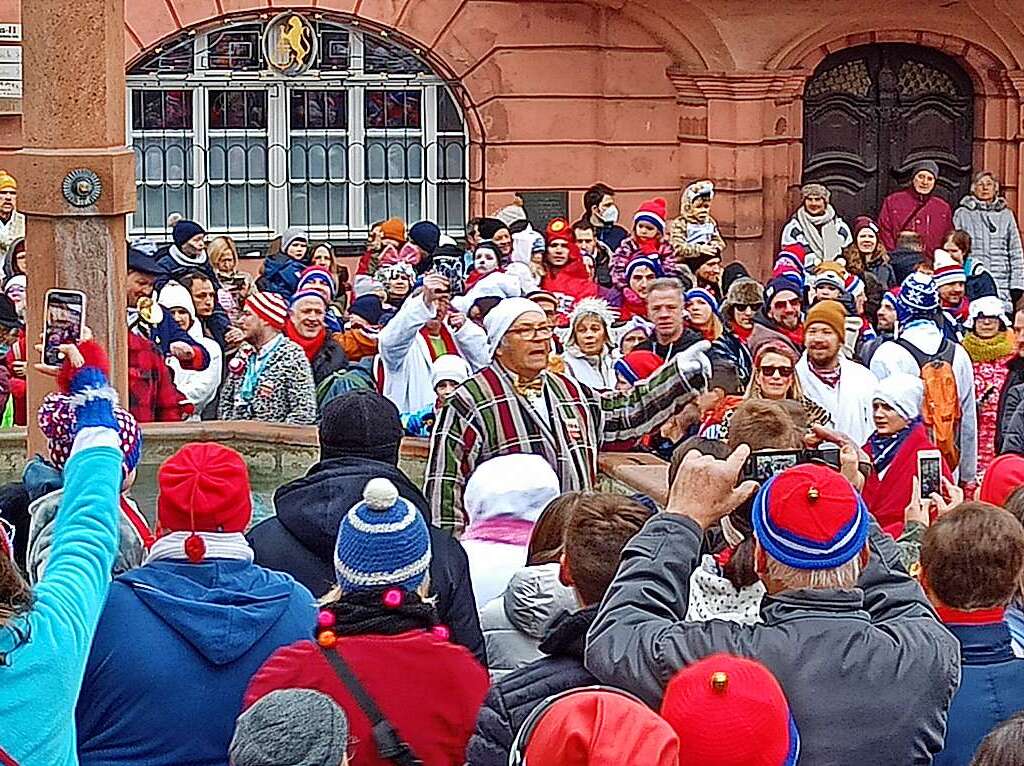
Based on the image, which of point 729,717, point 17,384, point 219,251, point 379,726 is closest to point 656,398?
point 17,384

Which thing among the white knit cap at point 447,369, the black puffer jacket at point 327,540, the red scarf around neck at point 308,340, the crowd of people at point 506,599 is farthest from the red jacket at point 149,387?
the black puffer jacket at point 327,540

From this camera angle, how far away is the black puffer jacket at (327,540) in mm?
4992

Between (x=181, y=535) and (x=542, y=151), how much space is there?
1388 centimetres

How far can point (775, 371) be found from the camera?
322 inches

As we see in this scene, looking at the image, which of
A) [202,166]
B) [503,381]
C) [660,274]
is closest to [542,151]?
[202,166]

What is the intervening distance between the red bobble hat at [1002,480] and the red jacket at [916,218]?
1080 cm

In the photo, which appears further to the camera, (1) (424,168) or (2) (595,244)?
(1) (424,168)

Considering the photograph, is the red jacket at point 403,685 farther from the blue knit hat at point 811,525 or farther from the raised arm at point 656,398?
the raised arm at point 656,398

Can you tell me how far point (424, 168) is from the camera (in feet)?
61.1

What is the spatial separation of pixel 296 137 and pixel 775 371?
10826 millimetres

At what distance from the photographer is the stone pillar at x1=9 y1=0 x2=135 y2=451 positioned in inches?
286

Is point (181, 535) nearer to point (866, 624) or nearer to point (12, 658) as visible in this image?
point (12, 658)

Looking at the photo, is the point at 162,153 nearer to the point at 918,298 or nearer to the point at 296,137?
the point at 296,137

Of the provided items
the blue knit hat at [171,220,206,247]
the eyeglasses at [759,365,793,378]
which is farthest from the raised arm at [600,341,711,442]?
the blue knit hat at [171,220,206,247]
